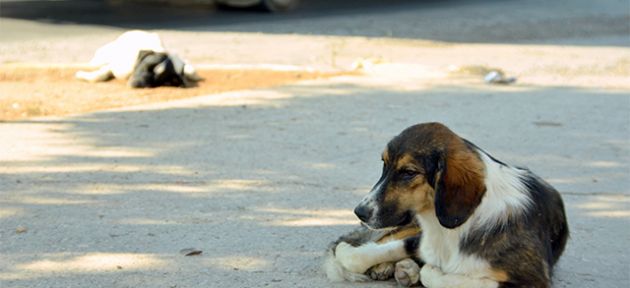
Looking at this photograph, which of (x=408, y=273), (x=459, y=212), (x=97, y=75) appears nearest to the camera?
(x=459, y=212)

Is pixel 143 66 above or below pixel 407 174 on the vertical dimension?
below

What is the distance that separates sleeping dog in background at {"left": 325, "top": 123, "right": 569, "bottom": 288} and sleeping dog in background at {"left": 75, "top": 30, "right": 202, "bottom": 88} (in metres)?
6.17

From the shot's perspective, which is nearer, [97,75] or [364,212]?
[364,212]

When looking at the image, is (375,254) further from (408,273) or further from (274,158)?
(274,158)

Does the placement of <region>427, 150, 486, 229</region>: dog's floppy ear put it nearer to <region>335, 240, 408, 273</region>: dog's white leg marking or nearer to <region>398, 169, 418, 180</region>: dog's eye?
<region>398, 169, 418, 180</region>: dog's eye

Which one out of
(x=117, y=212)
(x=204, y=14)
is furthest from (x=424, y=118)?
(x=204, y=14)

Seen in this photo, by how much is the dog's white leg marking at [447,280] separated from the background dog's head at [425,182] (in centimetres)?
27

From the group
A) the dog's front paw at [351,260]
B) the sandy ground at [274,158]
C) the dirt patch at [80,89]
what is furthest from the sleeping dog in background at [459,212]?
the dirt patch at [80,89]

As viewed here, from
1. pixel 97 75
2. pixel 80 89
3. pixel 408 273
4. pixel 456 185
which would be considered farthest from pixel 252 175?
pixel 97 75

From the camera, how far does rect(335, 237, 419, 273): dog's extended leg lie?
17.0ft

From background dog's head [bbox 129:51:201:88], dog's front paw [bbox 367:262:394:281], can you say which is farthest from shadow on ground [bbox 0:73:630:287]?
background dog's head [bbox 129:51:201:88]

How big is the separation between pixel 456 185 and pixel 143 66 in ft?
21.5

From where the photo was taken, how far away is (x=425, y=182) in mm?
4812

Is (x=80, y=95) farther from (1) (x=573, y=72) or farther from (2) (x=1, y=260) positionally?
(1) (x=573, y=72)
